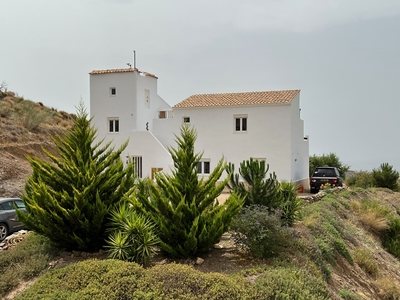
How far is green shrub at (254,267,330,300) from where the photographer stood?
840 cm

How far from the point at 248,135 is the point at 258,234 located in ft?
65.2

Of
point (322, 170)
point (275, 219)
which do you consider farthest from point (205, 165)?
point (275, 219)

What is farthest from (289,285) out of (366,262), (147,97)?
(147,97)

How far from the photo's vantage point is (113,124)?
32.7 m

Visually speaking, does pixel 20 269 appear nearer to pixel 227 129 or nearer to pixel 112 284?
pixel 112 284

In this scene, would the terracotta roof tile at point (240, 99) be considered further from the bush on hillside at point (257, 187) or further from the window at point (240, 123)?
the bush on hillside at point (257, 187)

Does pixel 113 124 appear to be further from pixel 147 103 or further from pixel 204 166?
pixel 204 166

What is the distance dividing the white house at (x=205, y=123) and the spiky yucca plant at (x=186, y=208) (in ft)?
61.2

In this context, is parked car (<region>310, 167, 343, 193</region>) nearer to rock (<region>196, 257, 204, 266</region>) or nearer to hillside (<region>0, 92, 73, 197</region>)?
hillside (<region>0, 92, 73, 197</region>)

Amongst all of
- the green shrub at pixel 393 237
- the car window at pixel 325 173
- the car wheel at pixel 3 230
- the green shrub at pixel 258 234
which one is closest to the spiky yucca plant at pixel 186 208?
the green shrub at pixel 258 234

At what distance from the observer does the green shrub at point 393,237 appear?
68.0ft

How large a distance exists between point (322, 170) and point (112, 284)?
2512 centimetres

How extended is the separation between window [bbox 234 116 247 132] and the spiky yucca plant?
1913cm

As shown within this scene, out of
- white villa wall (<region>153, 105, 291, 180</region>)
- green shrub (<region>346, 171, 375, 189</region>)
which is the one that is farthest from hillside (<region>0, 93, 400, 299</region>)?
green shrub (<region>346, 171, 375, 189</region>)
